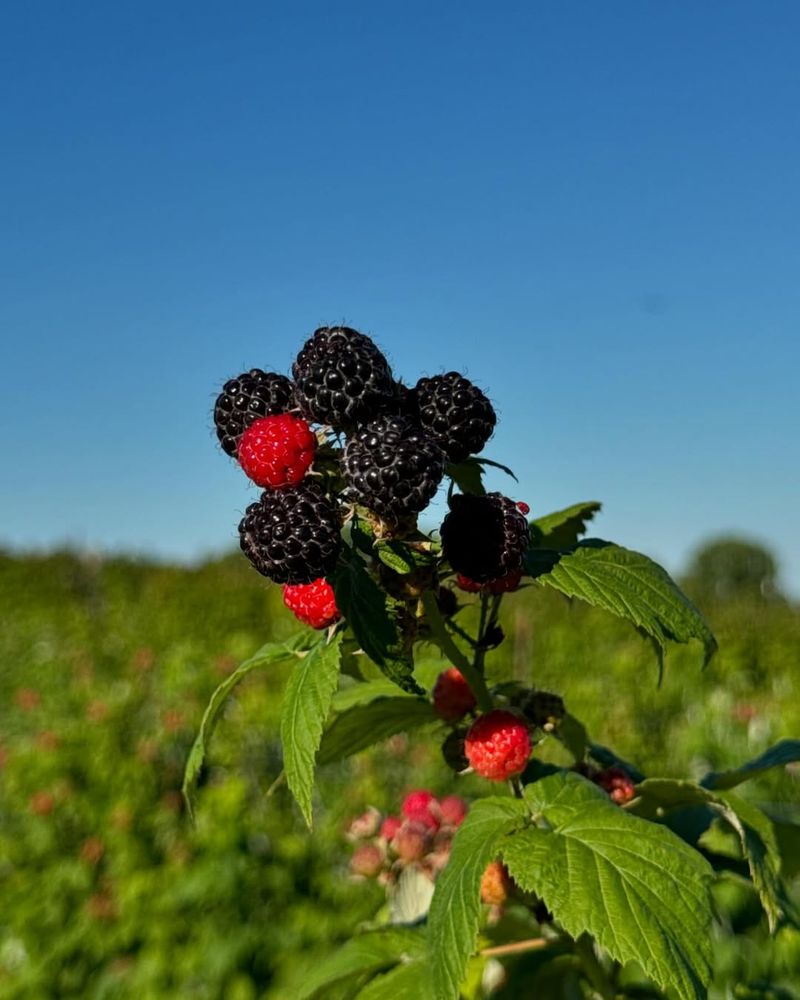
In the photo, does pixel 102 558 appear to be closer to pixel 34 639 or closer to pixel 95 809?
pixel 34 639

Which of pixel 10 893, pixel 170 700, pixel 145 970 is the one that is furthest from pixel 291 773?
pixel 170 700

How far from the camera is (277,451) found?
1367 mm

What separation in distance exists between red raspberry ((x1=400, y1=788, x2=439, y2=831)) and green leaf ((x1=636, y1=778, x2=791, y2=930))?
25.4 inches

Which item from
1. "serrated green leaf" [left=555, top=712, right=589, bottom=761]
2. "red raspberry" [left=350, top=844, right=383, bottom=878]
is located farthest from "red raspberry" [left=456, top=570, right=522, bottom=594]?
"red raspberry" [left=350, top=844, right=383, bottom=878]

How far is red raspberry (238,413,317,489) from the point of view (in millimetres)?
1368

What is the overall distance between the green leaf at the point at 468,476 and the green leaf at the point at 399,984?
0.65 metres

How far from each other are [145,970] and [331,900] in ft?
2.85

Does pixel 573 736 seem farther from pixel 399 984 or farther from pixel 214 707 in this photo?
pixel 214 707

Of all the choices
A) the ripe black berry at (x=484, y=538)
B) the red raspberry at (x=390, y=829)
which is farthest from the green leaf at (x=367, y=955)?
the ripe black berry at (x=484, y=538)

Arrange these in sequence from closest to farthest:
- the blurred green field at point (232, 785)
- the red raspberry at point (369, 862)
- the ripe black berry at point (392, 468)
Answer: the ripe black berry at point (392, 468)
the red raspberry at point (369, 862)
the blurred green field at point (232, 785)

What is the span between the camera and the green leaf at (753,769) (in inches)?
70.0

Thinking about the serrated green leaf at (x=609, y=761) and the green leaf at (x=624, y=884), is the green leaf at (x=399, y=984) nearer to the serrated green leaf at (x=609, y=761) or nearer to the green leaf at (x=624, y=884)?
the green leaf at (x=624, y=884)

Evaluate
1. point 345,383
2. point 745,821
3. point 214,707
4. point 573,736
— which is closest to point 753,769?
point 745,821

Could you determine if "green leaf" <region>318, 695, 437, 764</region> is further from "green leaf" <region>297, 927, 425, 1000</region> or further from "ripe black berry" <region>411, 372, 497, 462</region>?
"ripe black berry" <region>411, 372, 497, 462</region>
